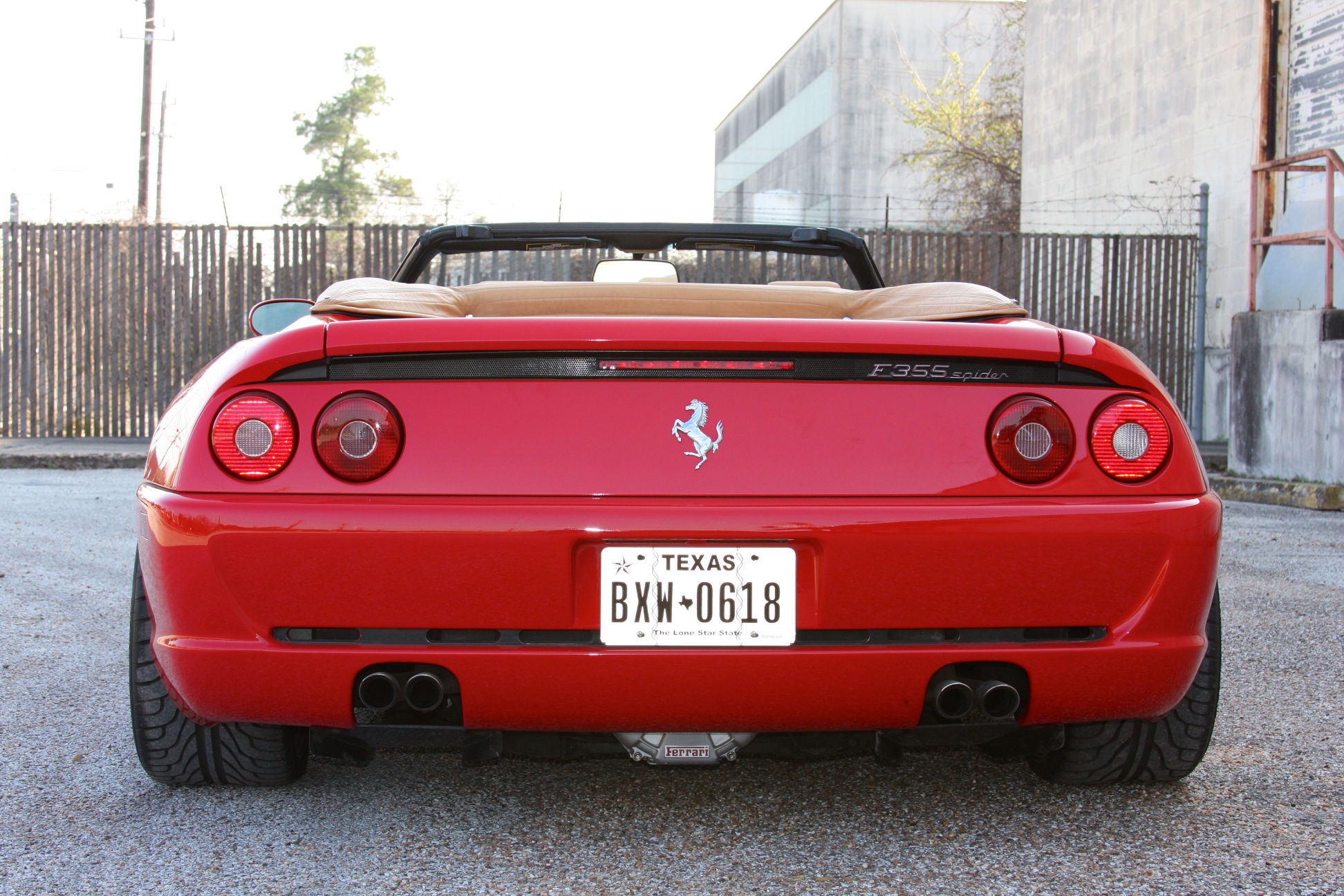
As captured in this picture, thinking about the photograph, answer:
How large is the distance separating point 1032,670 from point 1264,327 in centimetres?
861

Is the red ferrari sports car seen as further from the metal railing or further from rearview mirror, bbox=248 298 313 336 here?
the metal railing

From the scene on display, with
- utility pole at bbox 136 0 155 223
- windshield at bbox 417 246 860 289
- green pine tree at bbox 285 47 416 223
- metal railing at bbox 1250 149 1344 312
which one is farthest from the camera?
green pine tree at bbox 285 47 416 223

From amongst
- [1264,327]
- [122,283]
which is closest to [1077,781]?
[1264,327]

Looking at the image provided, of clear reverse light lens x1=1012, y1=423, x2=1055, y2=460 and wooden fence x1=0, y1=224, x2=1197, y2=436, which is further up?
wooden fence x1=0, y1=224, x2=1197, y2=436

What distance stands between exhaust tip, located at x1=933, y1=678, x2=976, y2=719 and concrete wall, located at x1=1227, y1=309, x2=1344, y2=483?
7872 millimetres

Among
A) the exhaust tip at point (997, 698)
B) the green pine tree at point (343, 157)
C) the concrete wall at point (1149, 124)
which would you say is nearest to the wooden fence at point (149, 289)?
the concrete wall at point (1149, 124)

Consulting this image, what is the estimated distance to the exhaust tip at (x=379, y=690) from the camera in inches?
77.7

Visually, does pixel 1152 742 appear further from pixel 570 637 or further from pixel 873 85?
pixel 873 85

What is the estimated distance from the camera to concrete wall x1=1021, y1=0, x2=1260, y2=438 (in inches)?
485

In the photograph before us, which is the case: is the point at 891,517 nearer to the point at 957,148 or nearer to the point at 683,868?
the point at 683,868

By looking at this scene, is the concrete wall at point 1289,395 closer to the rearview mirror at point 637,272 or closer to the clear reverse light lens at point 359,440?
the rearview mirror at point 637,272

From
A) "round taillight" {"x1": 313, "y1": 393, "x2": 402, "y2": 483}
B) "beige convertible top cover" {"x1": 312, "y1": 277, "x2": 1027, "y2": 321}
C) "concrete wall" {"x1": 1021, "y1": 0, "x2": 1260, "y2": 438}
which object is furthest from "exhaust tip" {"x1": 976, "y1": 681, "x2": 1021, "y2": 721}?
"concrete wall" {"x1": 1021, "y1": 0, "x2": 1260, "y2": 438}

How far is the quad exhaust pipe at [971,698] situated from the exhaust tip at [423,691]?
32.2 inches

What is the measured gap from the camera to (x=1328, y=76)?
9516 millimetres
